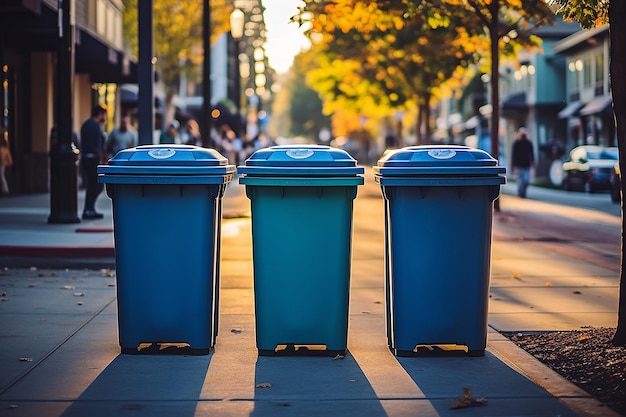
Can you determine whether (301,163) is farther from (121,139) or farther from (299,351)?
(121,139)

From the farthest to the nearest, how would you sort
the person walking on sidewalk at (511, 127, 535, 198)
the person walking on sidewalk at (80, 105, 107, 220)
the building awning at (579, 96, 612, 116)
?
the building awning at (579, 96, 612, 116) < the person walking on sidewalk at (511, 127, 535, 198) < the person walking on sidewalk at (80, 105, 107, 220)

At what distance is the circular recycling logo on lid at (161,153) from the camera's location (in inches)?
283

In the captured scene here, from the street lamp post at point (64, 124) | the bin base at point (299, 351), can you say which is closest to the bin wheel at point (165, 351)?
the bin base at point (299, 351)

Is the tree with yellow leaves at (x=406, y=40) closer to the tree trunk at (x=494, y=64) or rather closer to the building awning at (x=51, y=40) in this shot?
the tree trunk at (x=494, y=64)

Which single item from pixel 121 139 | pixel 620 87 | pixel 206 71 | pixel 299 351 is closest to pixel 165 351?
pixel 299 351

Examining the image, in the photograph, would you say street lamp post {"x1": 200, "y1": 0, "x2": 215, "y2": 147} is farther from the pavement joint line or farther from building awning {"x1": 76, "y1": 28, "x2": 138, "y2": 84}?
the pavement joint line

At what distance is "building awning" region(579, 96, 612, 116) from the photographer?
46.9 meters

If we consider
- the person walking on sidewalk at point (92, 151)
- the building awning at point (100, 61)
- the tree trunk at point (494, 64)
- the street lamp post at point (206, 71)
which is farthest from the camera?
the building awning at point (100, 61)

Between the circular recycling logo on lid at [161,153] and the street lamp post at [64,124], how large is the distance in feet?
31.7

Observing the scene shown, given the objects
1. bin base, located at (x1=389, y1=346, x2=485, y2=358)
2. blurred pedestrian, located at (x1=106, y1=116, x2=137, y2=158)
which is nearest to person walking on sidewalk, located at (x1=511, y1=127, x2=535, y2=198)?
blurred pedestrian, located at (x1=106, y1=116, x2=137, y2=158)

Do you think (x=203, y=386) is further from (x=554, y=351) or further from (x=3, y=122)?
(x=3, y=122)

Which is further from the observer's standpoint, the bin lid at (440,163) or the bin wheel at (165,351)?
the bin wheel at (165,351)

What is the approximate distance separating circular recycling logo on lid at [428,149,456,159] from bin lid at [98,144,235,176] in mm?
1358

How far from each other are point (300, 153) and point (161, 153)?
36.1 inches
